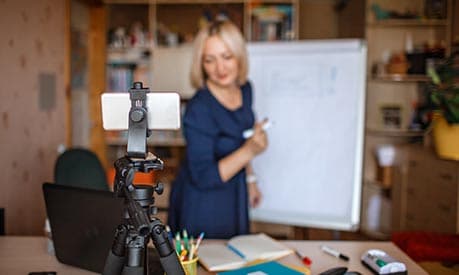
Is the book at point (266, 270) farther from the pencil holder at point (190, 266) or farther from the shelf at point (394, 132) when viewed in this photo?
the shelf at point (394, 132)

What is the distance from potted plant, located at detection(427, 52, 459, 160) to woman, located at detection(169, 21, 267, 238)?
3.60 ft

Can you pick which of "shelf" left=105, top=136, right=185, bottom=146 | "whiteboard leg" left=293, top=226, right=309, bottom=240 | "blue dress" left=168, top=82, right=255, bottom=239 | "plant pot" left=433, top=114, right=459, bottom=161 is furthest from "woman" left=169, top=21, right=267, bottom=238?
"shelf" left=105, top=136, right=185, bottom=146

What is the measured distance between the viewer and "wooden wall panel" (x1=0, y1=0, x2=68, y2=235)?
6.96 feet

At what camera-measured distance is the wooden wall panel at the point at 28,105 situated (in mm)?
2121

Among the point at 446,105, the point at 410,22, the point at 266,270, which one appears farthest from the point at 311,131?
the point at 410,22

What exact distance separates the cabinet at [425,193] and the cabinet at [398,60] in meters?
0.34

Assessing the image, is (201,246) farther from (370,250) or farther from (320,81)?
(320,81)

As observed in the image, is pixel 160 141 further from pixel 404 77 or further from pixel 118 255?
pixel 118 255

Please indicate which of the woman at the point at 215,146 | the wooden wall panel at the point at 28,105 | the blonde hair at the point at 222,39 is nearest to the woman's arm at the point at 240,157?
the woman at the point at 215,146

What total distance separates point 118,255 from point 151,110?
0.27m

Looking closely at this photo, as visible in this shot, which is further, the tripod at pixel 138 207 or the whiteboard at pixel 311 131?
the whiteboard at pixel 311 131

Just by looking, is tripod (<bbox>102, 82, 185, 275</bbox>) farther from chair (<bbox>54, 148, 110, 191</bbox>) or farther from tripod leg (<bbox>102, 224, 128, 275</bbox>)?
chair (<bbox>54, 148, 110, 191</bbox>)

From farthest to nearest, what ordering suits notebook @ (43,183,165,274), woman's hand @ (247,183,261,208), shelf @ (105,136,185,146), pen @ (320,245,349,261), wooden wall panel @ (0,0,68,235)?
shelf @ (105,136,185,146), woman's hand @ (247,183,261,208), wooden wall panel @ (0,0,68,235), pen @ (320,245,349,261), notebook @ (43,183,165,274)

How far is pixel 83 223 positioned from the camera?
3.90 feet
